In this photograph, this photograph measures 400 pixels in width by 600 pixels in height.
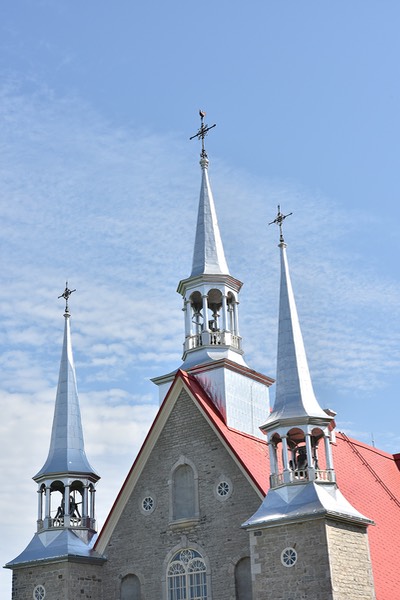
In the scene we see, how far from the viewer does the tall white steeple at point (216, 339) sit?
1278 inches

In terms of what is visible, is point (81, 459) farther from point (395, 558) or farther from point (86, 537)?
point (395, 558)

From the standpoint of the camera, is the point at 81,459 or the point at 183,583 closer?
the point at 183,583

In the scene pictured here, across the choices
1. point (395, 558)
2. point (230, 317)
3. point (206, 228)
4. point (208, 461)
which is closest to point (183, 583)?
point (208, 461)

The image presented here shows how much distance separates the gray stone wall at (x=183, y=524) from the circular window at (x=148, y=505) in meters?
0.13

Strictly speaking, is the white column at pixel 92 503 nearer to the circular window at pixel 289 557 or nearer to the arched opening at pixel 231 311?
the arched opening at pixel 231 311

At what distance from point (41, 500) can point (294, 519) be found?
10.9 m

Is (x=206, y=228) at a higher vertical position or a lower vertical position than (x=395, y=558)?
higher

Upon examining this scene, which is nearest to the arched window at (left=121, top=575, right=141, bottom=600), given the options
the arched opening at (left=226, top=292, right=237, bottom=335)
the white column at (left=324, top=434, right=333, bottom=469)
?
the white column at (left=324, top=434, right=333, bottom=469)

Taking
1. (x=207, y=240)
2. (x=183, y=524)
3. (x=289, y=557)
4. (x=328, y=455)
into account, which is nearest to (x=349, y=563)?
(x=289, y=557)

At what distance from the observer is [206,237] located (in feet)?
120

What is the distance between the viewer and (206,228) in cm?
3678

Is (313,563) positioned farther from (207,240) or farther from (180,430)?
(207,240)

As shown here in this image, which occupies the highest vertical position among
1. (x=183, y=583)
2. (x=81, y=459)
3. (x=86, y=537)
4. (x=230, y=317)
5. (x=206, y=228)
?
(x=206, y=228)

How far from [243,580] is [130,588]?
14.7 ft
